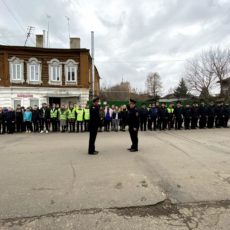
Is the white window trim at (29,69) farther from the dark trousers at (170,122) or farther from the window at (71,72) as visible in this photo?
the dark trousers at (170,122)

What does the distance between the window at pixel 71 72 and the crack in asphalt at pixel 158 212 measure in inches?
1031

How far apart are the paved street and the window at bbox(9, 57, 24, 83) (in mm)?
21437

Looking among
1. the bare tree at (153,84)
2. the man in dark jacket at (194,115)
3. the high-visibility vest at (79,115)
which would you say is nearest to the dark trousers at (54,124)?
Answer: the high-visibility vest at (79,115)

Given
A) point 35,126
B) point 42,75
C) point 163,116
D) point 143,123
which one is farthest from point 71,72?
point 163,116

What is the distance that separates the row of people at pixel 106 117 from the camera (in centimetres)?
1584

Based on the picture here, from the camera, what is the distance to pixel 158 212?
4.11 m

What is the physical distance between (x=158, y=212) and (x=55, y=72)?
27054 millimetres

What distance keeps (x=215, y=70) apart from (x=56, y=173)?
42920mm

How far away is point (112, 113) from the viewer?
16375mm

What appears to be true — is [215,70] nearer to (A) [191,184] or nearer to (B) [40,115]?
(B) [40,115]

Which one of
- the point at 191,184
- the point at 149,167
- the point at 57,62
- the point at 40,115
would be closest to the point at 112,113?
the point at 40,115

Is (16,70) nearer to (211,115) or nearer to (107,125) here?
(107,125)

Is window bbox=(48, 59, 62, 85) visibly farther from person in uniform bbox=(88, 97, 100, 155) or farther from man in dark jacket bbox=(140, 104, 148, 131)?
person in uniform bbox=(88, 97, 100, 155)

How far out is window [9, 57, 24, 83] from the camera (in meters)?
28.0
